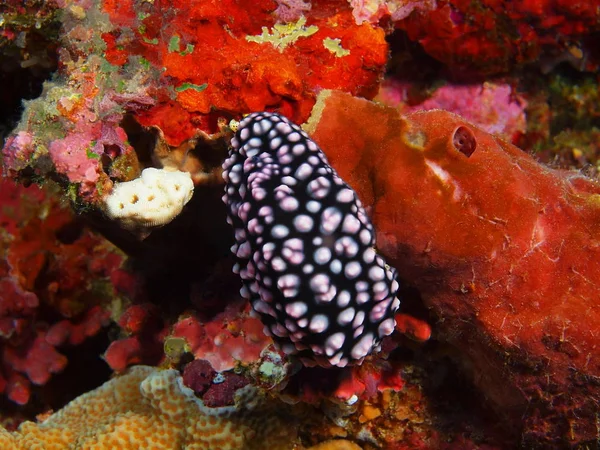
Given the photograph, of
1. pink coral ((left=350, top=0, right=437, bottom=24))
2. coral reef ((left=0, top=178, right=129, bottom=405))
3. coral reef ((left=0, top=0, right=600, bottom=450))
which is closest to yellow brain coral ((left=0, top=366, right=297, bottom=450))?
coral reef ((left=0, top=0, right=600, bottom=450))

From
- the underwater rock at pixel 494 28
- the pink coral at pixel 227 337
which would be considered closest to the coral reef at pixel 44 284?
the pink coral at pixel 227 337

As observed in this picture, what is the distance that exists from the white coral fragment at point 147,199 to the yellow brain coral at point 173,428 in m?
1.70

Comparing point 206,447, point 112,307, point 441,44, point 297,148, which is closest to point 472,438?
point 206,447

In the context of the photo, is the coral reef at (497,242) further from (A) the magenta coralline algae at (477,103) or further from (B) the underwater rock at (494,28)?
(A) the magenta coralline algae at (477,103)

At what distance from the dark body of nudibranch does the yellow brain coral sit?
4.53 feet

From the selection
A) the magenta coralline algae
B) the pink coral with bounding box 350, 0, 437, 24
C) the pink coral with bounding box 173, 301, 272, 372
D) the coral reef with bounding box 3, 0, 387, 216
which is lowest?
the pink coral with bounding box 173, 301, 272, 372

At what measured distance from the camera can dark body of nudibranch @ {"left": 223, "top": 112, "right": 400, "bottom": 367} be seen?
2576mm

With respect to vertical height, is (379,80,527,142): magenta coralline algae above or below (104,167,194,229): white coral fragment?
below

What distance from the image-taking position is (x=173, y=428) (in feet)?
13.2

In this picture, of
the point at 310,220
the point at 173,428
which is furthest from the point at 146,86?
the point at 173,428

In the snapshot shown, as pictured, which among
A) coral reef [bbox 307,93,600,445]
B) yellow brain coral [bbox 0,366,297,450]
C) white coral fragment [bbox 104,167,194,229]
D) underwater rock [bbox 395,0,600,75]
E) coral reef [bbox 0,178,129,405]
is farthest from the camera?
coral reef [bbox 0,178,129,405]

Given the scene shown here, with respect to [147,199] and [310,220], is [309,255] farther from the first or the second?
[147,199]

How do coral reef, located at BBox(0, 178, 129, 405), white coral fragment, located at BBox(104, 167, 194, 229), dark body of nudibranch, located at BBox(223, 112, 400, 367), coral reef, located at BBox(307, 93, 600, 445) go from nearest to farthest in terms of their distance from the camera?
dark body of nudibranch, located at BBox(223, 112, 400, 367) → coral reef, located at BBox(307, 93, 600, 445) → white coral fragment, located at BBox(104, 167, 194, 229) → coral reef, located at BBox(0, 178, 129, 405)

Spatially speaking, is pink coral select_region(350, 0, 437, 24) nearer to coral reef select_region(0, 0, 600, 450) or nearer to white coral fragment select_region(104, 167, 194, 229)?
coral reef select_region(0, 0, 600, 450)
